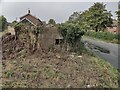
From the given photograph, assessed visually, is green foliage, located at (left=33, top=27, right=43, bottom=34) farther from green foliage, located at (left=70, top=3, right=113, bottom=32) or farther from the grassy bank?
green foliage, located at (left=70, top=3, right=113, bottom=32)

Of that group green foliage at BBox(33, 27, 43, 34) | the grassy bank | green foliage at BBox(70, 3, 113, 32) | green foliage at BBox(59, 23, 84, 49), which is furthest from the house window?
green foliage at BBox(70, 3, 113, 32)

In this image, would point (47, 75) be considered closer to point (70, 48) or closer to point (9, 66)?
point (9, 66)

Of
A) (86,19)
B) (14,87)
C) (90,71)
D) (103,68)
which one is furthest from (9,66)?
(86,19)

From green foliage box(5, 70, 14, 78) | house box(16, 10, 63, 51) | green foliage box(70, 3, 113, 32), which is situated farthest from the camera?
green foliage box(70, 3, 113, 32)

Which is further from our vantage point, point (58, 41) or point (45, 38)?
point (58, 41)

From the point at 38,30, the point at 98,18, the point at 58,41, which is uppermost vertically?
the point at 98,18

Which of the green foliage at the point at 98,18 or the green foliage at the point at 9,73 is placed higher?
the green foliage at the point at 98,18

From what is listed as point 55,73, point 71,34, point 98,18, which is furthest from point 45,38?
point 98,18

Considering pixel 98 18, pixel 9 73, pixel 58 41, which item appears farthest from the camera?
pixel 98 18

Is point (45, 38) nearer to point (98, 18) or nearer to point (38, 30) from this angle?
point (38, 30)

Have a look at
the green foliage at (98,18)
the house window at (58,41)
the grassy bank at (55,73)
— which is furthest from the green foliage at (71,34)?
the green foliage at (98,18)

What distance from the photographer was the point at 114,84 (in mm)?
7301

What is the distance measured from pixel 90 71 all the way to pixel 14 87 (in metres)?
3.11

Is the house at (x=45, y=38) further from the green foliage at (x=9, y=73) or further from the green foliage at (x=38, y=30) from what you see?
the green foliage at (x=9, y=73)
